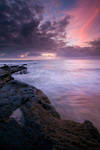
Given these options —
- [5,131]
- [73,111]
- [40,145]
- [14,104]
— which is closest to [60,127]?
[40,145]

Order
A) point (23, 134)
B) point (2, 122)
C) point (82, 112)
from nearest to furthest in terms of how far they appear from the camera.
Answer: point (23, 134) < point (2, 122) < point (82, 112)

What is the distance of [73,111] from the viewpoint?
4445 mm

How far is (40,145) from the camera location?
68.2 inches

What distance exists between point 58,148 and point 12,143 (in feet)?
3.71

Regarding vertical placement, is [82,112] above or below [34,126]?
below

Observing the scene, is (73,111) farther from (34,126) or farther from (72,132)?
(34,126)

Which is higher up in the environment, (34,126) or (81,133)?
(34,126)

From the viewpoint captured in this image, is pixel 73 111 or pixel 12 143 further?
pixel 73 111

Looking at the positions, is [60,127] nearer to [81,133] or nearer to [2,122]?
[81,133]

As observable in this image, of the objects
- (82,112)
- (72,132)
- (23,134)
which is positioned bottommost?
(82,112)

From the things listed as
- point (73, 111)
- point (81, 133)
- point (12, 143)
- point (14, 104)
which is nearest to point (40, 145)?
point (12, 143)

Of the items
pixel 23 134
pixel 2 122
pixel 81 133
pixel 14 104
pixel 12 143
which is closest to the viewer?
pixel 12 143

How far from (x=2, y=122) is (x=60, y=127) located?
1801 mm

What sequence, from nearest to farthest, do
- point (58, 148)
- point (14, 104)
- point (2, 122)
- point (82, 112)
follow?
point (58, 148)
point (2, 122)
point (14, 104)
point (82, 112)
